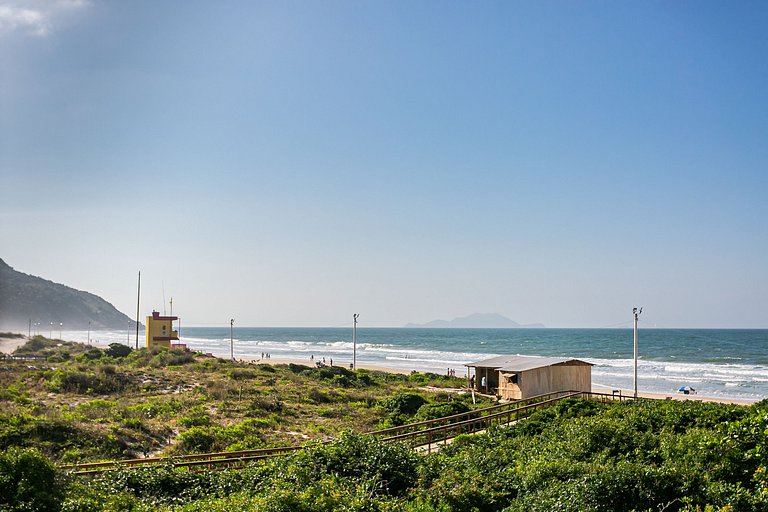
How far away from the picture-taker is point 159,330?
65.6 metres

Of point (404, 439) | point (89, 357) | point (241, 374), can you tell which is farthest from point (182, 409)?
point (89, 357)

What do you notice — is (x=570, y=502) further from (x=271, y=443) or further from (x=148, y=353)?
(x=148, y=353)

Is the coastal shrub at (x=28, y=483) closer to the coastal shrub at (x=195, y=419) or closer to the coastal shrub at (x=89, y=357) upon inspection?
the coastal shrub at (x=195, y=419)

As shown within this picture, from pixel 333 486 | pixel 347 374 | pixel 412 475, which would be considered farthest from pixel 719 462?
pixel 347 374

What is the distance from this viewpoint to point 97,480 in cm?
1333

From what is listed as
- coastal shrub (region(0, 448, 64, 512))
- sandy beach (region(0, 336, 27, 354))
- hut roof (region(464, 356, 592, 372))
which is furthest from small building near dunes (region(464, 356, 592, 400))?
sandy beach (region(0, 336, 27, 354))

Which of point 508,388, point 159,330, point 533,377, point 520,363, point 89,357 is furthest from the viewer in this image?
point 159,330

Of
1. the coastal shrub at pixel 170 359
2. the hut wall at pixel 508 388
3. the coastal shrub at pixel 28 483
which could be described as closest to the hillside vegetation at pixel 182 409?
the hut wall at pixel 508 388

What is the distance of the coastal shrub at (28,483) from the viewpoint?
33.7 feet

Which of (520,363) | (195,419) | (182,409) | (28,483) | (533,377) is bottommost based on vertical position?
(182,409)

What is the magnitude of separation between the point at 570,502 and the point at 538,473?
5.77 ft

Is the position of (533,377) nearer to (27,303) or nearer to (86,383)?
(86,383)

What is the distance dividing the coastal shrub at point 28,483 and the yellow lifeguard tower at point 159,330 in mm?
56118

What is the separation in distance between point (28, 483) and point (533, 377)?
89.5ft
